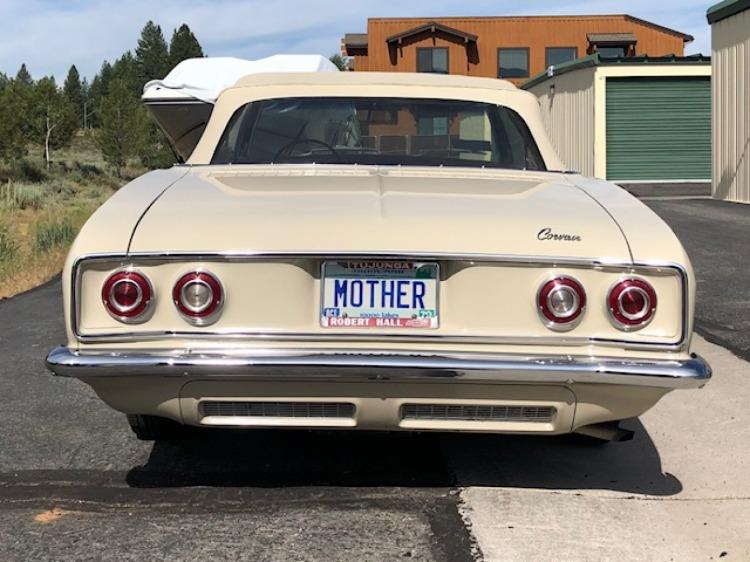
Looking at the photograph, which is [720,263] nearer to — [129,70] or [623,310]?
[623,310]

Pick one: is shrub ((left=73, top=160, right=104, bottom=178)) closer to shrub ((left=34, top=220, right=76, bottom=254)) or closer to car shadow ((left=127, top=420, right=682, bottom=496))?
shrub ((left=34, top=220, right=76, bottom=254))

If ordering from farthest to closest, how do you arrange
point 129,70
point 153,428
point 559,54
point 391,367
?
point 129,70 → point 559,54 → point 153,428 → point 391,367

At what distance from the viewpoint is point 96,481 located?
3.42 metres

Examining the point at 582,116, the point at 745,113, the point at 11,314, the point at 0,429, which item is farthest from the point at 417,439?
the point at 582,116

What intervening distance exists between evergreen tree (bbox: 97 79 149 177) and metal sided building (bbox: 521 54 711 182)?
26195mm

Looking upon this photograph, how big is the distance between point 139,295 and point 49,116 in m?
38.2

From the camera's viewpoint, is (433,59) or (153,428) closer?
(153,428)

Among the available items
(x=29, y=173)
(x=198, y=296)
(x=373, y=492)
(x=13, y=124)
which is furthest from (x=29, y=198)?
(x=198, y=296)

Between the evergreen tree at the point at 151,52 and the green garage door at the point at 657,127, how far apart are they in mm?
63642

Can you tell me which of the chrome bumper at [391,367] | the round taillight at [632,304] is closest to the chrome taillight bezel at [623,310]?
the round taillight at [632,304]

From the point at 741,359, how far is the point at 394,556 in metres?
3.23

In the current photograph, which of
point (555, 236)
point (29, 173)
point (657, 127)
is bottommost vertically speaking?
point (555, 236)

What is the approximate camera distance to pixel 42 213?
61.6ft

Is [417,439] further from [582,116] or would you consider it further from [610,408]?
[582,116]
